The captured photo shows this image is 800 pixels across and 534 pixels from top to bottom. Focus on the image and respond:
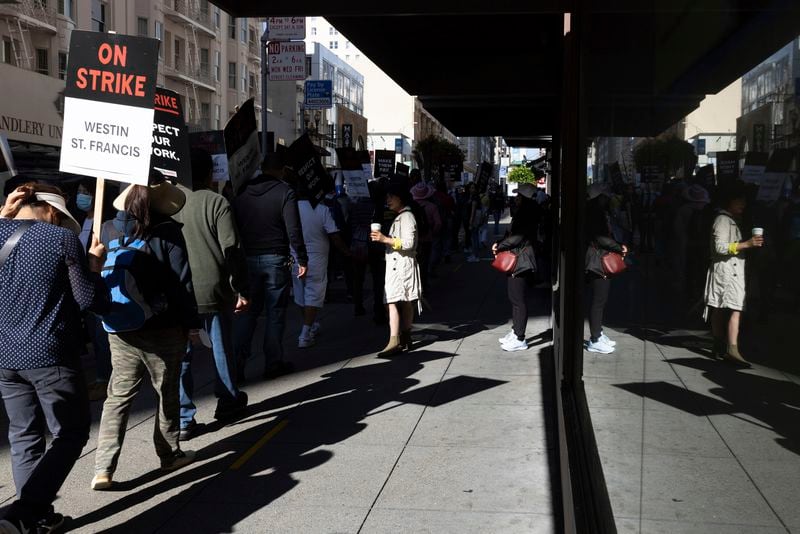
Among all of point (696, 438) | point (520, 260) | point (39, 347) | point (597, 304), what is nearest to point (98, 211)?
point (39, 347)

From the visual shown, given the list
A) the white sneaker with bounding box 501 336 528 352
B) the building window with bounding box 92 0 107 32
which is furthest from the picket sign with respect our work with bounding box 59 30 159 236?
the building window with bounding box 92 0 107 32

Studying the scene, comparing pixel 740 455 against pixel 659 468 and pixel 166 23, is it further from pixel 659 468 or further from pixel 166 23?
pixel 166 23

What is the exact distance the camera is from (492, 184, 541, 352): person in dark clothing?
964cm

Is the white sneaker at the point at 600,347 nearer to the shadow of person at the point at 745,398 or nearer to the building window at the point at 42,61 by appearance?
the shadow of person at the point at 745,398

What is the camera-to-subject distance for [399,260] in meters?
9.40

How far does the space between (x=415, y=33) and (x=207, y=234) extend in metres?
3.42

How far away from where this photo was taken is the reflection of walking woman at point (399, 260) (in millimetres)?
9297

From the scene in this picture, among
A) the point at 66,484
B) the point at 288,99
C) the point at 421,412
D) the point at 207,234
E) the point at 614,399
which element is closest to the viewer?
the point at 614,399

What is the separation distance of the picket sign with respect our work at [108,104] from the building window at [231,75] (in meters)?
52.4

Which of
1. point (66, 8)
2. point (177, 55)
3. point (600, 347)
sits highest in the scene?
point (177, 55)

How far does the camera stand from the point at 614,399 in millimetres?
2336

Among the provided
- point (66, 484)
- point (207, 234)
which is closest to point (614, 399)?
point (66, 484)

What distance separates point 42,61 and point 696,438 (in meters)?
34.8

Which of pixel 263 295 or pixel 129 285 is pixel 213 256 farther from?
pixel 129 285
